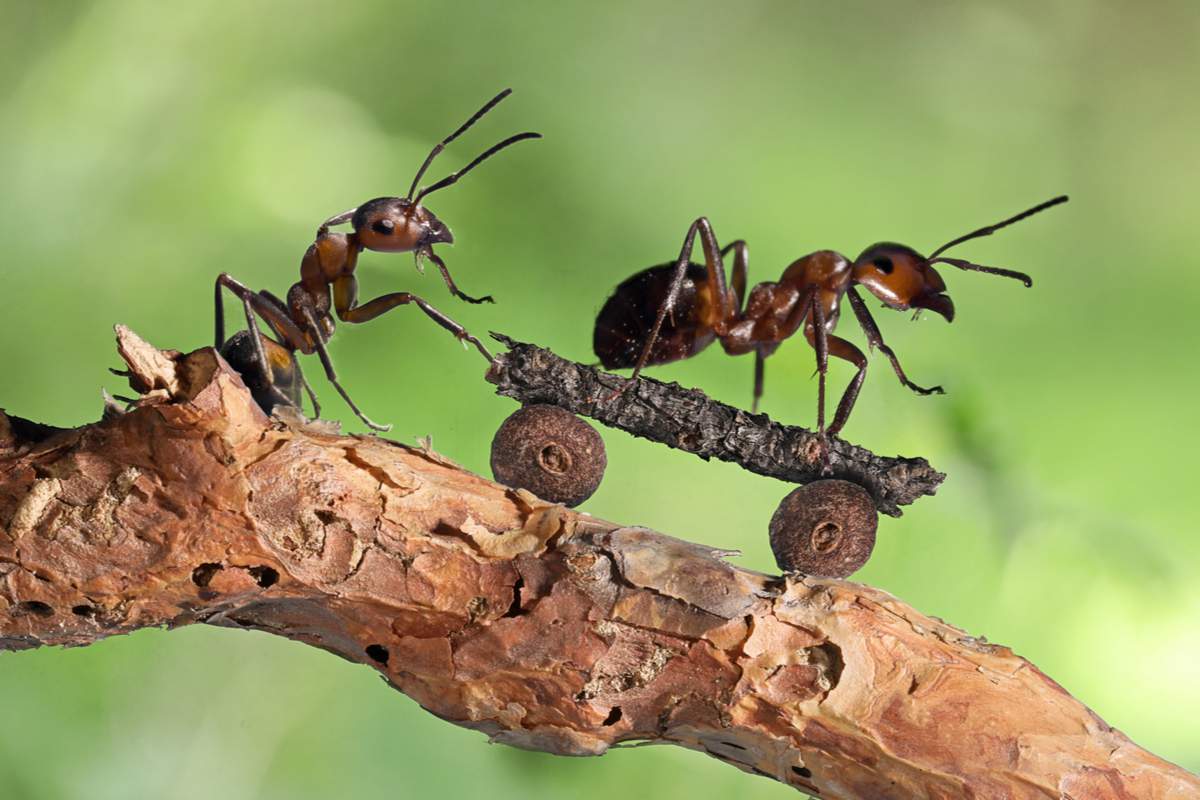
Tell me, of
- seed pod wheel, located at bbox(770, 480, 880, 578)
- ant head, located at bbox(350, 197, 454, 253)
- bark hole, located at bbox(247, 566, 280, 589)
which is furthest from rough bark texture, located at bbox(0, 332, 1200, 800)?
ant head, located at bbox(350, 197, 454, 253)

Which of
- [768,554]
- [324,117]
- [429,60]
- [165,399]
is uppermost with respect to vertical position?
[429,60]

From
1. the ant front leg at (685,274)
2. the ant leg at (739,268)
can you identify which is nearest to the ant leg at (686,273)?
the ant front leg at (685,274)

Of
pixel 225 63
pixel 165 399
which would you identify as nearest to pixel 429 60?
pixel 225 63

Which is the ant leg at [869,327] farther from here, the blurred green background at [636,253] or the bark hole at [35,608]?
the bark hole at [35,608]

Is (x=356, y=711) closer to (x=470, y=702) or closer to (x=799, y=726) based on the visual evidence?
(x=470, y=702)

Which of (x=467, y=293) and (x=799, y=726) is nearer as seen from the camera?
(x=799, y=726)

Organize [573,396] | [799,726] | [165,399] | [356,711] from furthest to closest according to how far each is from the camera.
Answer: [356,711], [573,396], [799,726], [165,399]

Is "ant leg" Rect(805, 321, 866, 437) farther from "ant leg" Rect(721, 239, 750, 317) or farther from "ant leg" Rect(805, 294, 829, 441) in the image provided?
"ant leg" Rect(721, 239, 750, 317)
